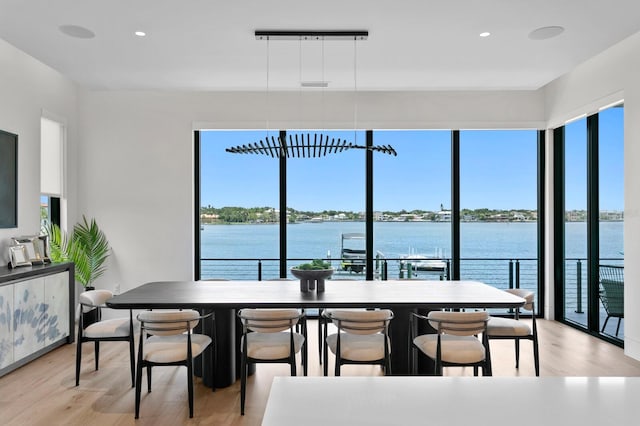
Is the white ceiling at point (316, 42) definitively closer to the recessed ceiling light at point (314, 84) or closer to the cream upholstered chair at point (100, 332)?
the recessed ceiling light at point (314, 84)

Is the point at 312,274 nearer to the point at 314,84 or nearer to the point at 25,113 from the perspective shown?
the point at 314,84

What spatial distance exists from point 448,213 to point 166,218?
3837 millimetres

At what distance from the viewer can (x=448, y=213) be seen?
6320 mm

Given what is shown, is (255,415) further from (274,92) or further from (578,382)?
(274,92)

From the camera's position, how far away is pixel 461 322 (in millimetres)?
3121

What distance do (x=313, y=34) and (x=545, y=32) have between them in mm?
2041

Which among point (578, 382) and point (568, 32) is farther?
point (568, 32)

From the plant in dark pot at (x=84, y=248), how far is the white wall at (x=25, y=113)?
1.13 feet

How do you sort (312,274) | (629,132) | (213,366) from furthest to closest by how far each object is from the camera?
(629,132) → (312,274) → (213,366)

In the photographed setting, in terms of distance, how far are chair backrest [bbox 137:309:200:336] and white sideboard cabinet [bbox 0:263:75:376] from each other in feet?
5.30

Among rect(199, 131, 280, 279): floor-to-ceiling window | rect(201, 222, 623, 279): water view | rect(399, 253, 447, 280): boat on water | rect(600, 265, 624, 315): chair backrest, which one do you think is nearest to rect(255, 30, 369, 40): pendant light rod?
rect(199, 131, 280, 279): floor-to-ceiling window

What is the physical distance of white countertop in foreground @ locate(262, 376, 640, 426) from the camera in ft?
3.45

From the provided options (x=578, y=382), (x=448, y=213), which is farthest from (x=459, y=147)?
(x=578, y=382)

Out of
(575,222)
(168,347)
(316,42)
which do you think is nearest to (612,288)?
(575,222)
